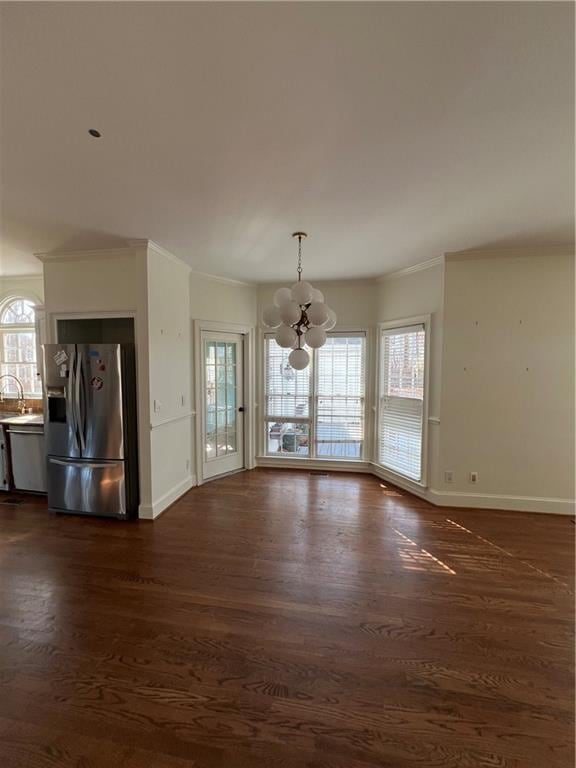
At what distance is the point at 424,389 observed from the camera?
4074 millimetres

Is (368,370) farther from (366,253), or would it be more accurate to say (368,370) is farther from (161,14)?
(161,14)

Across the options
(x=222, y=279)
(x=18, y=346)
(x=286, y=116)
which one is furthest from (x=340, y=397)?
(x=18, y=346)

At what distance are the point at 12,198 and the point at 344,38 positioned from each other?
254 centimetres

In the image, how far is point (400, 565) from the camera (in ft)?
9.01

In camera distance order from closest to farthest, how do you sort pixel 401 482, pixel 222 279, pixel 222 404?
1. pixel 401 482
2. pixel 222 279
3. pixel 222 404

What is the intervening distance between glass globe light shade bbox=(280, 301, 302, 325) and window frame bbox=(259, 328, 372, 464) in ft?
7.67

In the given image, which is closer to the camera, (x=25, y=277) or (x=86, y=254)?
(x=86, y=254)

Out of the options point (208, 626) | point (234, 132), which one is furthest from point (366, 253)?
point (208, 626)

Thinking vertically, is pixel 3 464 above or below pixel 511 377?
below

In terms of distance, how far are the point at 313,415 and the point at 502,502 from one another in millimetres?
2613

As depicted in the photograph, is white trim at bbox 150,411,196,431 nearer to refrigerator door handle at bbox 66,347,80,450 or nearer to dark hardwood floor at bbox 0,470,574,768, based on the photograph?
refrigerator door handle at bbox 66,347,80,450

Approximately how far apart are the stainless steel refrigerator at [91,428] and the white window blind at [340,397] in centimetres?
269

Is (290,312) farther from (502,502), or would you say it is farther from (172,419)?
(502,502)

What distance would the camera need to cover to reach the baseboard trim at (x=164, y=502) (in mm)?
3549
